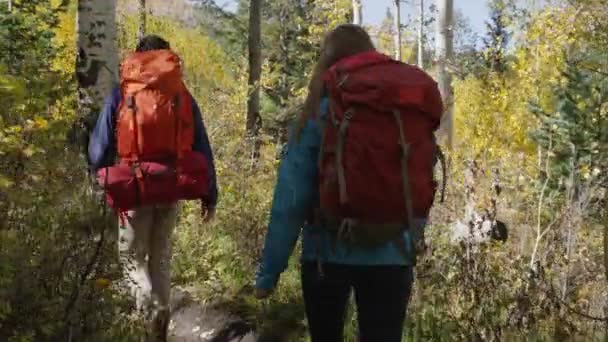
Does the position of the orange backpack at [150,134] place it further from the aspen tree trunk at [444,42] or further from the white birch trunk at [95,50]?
the aspen tree trunk at [444,42]

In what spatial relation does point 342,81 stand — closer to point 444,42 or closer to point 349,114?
point 349,114

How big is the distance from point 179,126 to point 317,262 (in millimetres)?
1484

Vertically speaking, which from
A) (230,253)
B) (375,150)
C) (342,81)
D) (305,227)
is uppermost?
(342,81)

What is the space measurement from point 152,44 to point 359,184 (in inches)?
77.3

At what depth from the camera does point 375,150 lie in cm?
242

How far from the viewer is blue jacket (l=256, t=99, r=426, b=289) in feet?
8.30

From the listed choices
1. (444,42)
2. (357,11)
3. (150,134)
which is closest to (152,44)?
(150,134)

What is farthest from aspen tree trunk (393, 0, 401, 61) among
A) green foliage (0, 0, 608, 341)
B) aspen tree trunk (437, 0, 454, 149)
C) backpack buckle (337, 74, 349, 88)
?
backpack buckle (337, 74, 349, 88)

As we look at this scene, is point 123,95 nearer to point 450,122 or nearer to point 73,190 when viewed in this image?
point 73,190

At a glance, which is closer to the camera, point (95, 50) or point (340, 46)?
point (340, 46)

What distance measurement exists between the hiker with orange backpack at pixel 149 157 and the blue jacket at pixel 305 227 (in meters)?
1.24

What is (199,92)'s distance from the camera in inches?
755

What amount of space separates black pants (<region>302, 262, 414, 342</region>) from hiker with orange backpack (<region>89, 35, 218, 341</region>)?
127 centimetres

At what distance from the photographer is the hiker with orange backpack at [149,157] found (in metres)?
3.73
